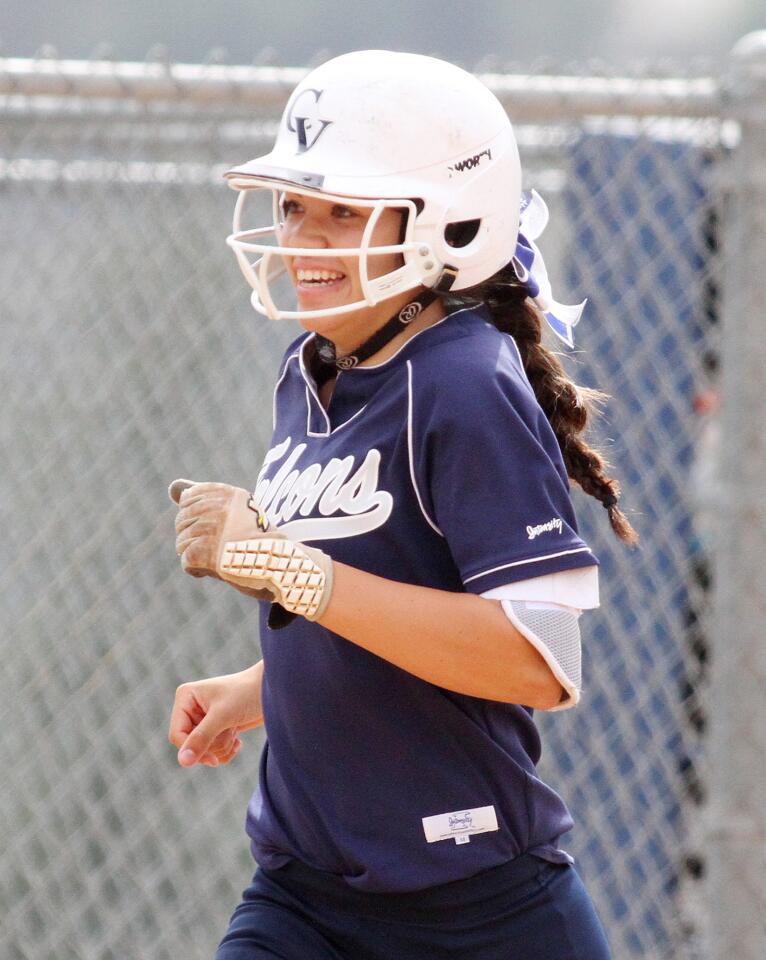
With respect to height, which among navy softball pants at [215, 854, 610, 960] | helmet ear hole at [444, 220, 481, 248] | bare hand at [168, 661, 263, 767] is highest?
helmet ear hole at [444, 220, 481, 248]

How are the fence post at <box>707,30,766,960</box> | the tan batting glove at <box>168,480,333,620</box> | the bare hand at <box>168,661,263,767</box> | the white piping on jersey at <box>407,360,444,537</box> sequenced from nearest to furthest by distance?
the tan batting glove at <box>168,480,333,620</box> → the white piping on jersey at <box>407,360,444,537</box> → the bare hand at <box>168,661,263,767</box> → the fence post at <box>707,30,766,960</box>

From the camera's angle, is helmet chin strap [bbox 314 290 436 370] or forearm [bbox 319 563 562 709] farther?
helmet chin strap [bbox 314 290 436 370]

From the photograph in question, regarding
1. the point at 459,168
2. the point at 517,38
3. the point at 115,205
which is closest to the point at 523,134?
the point at 115,205

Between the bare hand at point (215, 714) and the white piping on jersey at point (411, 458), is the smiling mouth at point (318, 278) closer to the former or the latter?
the white piping on jersey at point (411, 458)

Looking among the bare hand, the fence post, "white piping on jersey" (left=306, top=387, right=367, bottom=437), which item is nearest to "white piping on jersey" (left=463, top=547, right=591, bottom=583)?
"white piping on jersey" (left=306, top=387, right=367, bottom=437)

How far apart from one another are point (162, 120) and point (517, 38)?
16135 mm

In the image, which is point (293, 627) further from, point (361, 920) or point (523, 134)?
point (523, 134)

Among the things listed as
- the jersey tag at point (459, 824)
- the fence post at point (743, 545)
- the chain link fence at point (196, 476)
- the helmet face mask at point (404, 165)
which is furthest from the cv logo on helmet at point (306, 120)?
the fence post at point (743, 545)

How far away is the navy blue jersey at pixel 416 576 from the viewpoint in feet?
6.34

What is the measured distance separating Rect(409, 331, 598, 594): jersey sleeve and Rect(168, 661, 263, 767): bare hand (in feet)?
1.92

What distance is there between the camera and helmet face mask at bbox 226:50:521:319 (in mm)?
2035

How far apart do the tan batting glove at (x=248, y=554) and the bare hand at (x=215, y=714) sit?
55 centimetres

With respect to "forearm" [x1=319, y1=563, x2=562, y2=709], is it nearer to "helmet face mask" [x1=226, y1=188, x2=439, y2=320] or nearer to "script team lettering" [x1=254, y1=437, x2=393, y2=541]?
"script team lettering" [x1=254, y1=437, x2=393, y2=541]

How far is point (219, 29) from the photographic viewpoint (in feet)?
56.0
